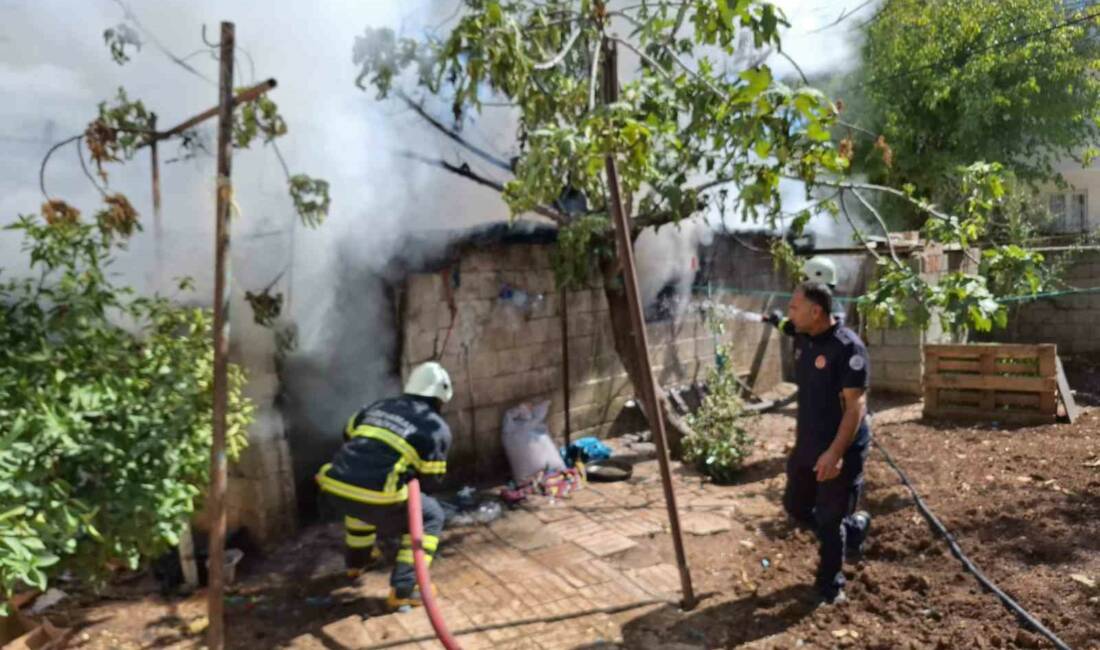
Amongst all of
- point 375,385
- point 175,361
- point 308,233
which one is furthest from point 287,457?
point 175,361

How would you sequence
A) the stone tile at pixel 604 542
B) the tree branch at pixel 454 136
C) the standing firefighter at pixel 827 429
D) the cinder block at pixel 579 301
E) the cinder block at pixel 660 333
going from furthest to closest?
the cinder block at pixel 660 333 → the cinder block at pixel 579 301 → the tree branch at pixel 454 136 → the stone tile at pixel 604 542 → the standing firefighter at pixel 827 429

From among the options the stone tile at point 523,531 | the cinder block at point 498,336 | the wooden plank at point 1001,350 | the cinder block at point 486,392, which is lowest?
the stone tile at point 523,531

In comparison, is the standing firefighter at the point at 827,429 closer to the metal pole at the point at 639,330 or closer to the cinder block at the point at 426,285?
the metal pole at the point at 639,330

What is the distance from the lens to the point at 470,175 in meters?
7.27

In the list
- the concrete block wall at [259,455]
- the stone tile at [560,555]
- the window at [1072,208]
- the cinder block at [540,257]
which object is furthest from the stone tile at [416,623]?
the window at [1072,208]

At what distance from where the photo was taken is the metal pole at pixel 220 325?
327 centimetres

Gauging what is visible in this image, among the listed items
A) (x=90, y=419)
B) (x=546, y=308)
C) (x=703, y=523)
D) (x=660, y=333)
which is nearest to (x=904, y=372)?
(x=660, y=333)

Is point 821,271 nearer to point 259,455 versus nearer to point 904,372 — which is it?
point 259,455

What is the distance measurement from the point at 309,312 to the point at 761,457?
4601 millimetres

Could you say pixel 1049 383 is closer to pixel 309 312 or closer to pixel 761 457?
pixel 761 457

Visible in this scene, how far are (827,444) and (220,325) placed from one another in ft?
11.1

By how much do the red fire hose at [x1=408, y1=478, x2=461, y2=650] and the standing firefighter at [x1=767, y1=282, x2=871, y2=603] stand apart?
2.21 metres

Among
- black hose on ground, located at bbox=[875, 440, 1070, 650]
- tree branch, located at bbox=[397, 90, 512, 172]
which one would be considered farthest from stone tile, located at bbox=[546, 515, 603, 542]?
tree branch, located at bbox=[397, 90, 512, 172]

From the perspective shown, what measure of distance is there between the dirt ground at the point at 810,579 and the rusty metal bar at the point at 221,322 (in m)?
1.03
